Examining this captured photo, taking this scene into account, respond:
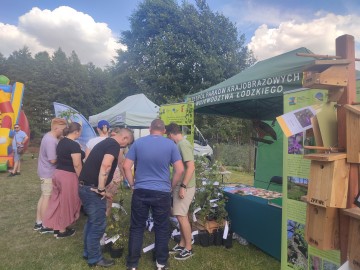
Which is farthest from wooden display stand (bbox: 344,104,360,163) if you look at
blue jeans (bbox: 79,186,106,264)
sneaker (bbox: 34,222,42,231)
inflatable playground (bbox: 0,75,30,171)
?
inflatable playground (bbox: 0,75,30,171)

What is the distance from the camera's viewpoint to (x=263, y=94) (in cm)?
334

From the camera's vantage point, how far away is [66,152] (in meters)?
3.87

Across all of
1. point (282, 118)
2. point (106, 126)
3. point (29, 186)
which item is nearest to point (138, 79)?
point (29, 186)

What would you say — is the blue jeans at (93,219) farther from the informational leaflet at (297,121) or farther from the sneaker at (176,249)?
the informational leaflet at (297,121)

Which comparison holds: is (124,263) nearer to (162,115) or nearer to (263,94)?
(263,94)

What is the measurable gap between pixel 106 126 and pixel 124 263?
6.92 ft

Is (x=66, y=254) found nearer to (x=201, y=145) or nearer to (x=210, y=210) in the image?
(x=210, y=210)

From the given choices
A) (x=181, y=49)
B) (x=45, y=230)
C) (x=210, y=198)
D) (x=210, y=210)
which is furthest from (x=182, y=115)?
(x=181, y=49)

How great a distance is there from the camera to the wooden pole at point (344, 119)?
1650 millimetres

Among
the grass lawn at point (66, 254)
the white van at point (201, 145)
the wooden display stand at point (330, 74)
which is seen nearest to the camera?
the wooden display stand at point (330, 74)

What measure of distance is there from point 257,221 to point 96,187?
2047mm

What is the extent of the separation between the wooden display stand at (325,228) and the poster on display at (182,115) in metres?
3.18

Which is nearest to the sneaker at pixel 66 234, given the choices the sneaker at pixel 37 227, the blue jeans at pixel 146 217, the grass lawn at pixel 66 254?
the grass lawn at pixel 66 254

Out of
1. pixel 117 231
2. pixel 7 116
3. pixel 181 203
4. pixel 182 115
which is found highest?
pixel 7 116
